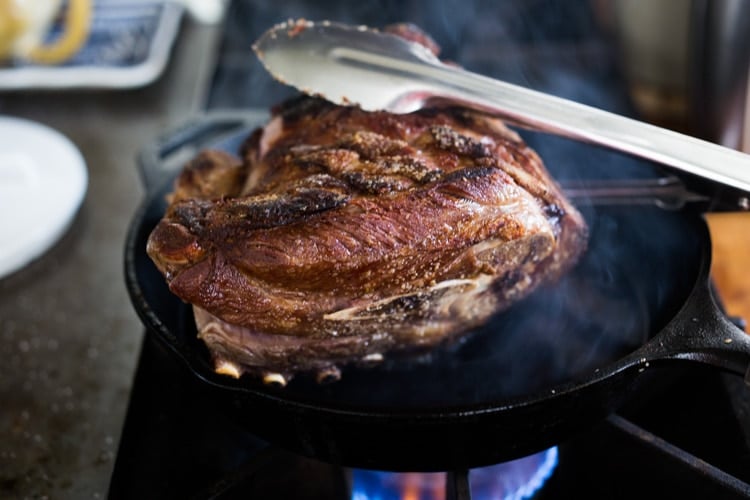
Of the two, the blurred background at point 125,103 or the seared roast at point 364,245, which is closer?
the seared roast at point 364,245

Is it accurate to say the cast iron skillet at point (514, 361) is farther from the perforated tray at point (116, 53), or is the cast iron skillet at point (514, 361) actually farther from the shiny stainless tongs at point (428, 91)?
the perforated tray at point (116, 53)

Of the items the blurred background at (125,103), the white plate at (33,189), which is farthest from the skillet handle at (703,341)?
the white plate at (33,189)

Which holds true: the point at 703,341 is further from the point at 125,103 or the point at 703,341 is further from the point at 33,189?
the point at 125,103

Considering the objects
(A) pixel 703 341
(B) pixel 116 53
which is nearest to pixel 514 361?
(A) pixel 703 341

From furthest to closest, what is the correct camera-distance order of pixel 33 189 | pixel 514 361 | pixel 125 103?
pixel 125 103 < pixel 33 189 < pixel 514 361

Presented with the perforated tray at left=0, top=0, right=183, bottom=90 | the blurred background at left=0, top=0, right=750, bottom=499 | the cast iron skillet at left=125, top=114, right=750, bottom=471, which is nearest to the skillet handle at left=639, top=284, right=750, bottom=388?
the cast iron skillet at left=125, top=114, right=750, bottom=471

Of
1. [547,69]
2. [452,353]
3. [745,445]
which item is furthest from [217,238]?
[547,69]
